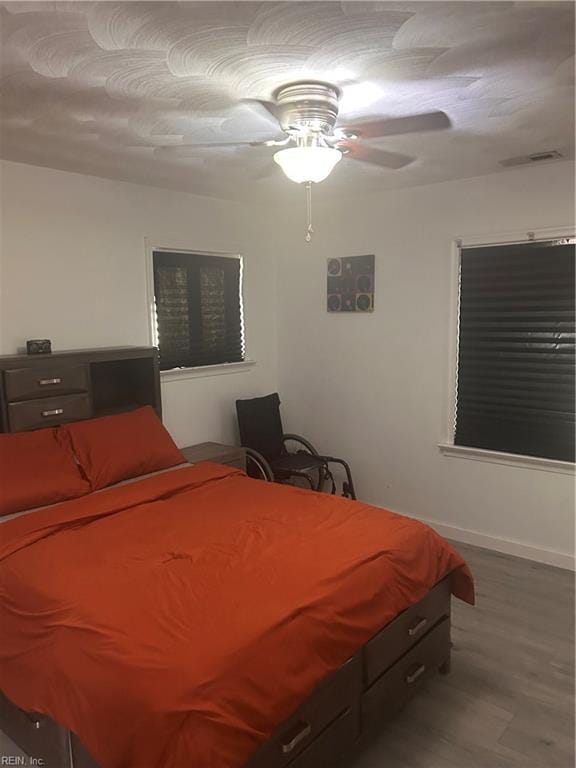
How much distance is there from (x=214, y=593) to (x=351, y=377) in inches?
111

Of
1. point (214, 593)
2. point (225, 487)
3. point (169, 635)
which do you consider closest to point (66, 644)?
point (169, 635)

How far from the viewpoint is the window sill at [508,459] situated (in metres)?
3.56

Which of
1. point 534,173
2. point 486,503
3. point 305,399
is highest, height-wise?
point 534,173

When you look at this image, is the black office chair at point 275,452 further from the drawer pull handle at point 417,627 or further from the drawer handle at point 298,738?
the drawer handle at point 298,738

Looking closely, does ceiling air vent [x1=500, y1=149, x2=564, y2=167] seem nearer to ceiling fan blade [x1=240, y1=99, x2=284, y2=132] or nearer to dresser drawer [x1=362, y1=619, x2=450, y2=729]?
ceiling fan blade [x1=240, y1=99, x2=284, y2=132]

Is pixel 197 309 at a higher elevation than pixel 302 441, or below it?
higher

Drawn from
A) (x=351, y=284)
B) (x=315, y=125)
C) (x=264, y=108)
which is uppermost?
(x=264, y=108)

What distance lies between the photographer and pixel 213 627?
5.80 feet

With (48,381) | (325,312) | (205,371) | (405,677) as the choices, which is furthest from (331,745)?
(325,312)

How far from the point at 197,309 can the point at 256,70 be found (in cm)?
248

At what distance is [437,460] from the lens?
163 inches

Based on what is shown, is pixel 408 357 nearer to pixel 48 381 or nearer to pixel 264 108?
pixel 264 108

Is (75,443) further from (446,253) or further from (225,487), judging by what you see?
(446,253)

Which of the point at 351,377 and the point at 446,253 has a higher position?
the point at 446,253
